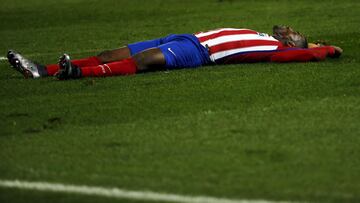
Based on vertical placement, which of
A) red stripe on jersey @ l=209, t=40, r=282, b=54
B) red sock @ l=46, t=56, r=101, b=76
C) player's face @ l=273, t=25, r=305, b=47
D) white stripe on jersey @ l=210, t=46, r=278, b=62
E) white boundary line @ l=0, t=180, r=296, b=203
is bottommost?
red sock @ l=46, t=56, r=101, b=76

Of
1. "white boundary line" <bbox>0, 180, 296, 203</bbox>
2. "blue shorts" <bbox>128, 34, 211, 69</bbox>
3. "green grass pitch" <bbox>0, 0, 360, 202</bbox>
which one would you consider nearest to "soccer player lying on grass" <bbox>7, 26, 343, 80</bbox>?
"blue shorts" <bbox>128, 34, 211, 69</bbox>

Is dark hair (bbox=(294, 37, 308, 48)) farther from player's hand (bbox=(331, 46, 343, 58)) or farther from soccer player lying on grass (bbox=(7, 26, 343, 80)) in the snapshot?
player's hand (bbox=(331, 46, 343, 58))

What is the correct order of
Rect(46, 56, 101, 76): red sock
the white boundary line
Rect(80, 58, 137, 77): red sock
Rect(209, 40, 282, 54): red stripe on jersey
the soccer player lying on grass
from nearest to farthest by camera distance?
the white boundary line
Rect(80, 58, 137, 77): red sock
the soccer player lying on grass
Rect(46, 56, 101, 76): red sock
Rect(209, 40, 282, 54): red stripe on jersey

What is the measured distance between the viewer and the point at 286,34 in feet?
34.5

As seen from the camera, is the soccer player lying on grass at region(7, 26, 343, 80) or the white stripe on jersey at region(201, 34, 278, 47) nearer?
the soccer player lying on grass at region(7, 26, 343, 80)

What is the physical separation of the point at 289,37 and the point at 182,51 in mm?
1197

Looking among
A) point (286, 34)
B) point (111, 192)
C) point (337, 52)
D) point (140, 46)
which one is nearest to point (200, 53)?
point (140, 46)

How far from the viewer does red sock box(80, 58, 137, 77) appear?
32.3 ft

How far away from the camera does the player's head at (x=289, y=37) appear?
10.5 metres

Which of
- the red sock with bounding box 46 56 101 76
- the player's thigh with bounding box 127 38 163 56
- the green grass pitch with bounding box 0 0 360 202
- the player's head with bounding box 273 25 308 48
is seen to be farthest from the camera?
the player's head with bounding box 273 25 308 48

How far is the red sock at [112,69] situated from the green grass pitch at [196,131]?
137mm

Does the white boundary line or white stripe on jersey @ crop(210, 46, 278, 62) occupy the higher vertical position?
the white boundary line

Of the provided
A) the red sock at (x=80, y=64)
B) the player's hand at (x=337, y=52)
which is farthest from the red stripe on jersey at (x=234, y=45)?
the red sock at (x=80, y=64)

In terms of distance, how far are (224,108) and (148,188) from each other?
2.42 m
